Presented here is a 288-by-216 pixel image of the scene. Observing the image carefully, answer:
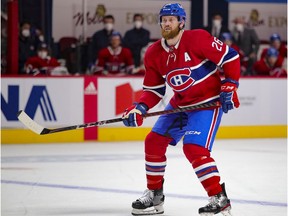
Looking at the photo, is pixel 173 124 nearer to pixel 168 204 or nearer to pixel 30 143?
pixel 168 204

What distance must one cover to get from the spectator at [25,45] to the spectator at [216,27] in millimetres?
2424

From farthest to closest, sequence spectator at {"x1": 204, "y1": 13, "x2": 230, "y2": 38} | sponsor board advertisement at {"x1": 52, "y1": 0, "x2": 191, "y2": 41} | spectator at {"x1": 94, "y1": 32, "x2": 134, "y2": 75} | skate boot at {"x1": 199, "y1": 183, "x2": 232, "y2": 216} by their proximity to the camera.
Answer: spectator at {"x1": 204, "y1": 13, "x2": 230, "y2": 38}
sponsor board advertisement at {"x1": 52, "y1": 0, "x2": 191, "y2": 41}
spectator at {"x1": 94, "y1": 32, "x2": 134, "y2": 75}
skate boot at {"x1": 199, "y1": 183, "x2": 232, "y2": 216}

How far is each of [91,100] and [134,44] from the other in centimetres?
127

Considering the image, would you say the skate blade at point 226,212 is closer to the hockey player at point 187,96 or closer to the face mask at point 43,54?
the hockey player at point 187,96

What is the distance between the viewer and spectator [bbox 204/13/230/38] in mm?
10164

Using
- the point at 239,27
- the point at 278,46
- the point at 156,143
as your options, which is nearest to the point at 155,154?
the point at 156,143

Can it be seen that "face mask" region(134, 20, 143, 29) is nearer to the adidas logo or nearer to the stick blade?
the adidas logo

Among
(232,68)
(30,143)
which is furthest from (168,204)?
(30,143)

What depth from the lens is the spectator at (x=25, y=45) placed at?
921cm

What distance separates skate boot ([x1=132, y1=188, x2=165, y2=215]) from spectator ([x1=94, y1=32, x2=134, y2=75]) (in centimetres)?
495

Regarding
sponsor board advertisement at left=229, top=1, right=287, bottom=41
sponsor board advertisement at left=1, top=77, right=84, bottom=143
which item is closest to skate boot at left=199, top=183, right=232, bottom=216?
sponsor board advertisement at left=1, top=77, right=84, bottom=143

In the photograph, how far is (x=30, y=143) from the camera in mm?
8789

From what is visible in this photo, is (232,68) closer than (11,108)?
Yes

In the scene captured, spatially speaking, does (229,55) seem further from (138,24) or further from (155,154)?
(138,24)
